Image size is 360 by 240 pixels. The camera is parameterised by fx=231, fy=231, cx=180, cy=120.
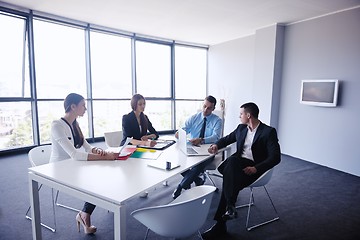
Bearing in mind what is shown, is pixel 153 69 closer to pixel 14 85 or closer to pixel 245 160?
pixel 14 85

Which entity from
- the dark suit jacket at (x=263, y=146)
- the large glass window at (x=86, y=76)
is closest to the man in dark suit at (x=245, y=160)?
the dark suit jacket at (x=263, y=146)

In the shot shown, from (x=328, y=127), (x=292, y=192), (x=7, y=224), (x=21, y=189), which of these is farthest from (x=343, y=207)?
(x=21, y=189)

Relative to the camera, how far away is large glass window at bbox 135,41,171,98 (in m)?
6.52

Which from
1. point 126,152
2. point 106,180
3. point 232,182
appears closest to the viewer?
point 106,180

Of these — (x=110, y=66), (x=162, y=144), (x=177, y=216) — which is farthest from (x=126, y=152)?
(x=110, y=66)

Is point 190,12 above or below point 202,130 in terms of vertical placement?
above

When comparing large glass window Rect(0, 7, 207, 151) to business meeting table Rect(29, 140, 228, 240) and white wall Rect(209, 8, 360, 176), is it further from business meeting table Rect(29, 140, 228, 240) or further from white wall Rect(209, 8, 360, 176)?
business meeting table Rect(29, 140, 228, 240)

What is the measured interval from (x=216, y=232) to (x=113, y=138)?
69.9 inches

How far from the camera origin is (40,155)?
2.46m

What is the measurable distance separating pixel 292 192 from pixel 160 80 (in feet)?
15.8

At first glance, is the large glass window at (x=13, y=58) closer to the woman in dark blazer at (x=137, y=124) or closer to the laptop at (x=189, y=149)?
the woman in dark blazer at (x=137, y=124)

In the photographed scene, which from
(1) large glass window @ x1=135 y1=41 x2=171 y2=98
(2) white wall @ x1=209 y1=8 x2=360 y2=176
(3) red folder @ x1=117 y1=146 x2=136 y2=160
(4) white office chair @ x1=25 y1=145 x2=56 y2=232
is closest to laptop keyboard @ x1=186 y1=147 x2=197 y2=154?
(3) red folder @ x1=117 y1=146 x2=136 y2=160

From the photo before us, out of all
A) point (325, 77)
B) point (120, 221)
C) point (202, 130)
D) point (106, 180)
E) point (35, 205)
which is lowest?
point (35, 205)

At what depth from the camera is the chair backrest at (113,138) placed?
10.0 feet
